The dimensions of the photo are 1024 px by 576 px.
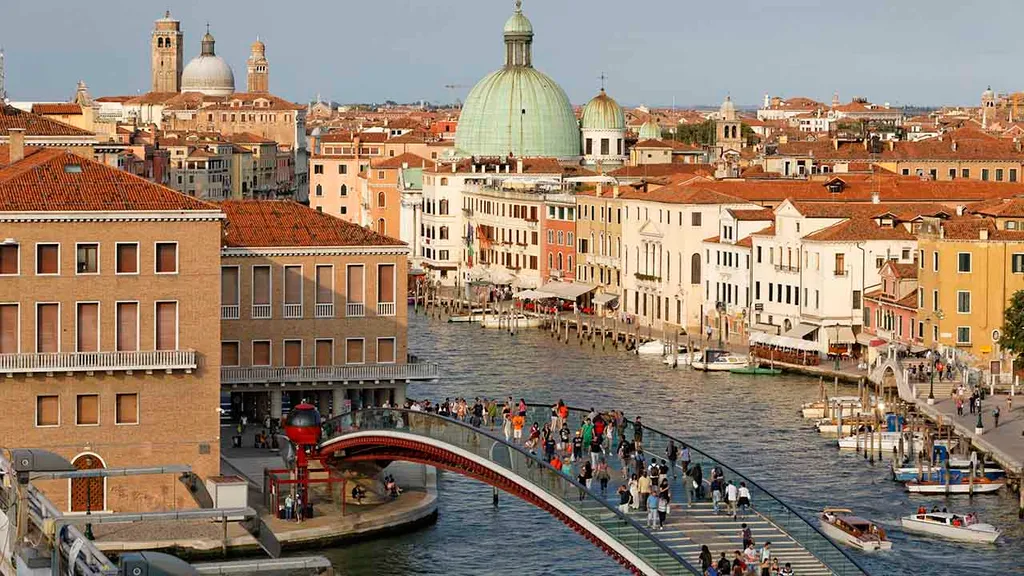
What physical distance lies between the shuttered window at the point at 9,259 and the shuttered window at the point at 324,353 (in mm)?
7420

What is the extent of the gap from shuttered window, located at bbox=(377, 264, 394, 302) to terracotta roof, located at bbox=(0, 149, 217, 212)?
613 cm

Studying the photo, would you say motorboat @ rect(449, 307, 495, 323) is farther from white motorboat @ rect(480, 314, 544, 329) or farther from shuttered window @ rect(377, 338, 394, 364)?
shuttered window @ rect(377, 338, 394, 364)

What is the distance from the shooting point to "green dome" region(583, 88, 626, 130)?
94.1m

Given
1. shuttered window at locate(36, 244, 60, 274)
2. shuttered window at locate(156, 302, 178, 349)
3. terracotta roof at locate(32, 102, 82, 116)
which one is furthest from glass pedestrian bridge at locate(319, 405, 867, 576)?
terracotta roof at locate(32, 102, 82, 116)

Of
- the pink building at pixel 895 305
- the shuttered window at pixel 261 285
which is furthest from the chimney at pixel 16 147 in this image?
the pink building at pixel 895 305

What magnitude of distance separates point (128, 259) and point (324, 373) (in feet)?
21.7

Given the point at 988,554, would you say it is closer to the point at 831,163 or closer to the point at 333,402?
the point at 333,402

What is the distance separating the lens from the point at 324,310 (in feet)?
119

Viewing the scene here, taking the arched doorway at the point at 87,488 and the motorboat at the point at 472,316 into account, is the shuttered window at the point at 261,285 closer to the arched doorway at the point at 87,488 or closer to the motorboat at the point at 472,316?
the arched doorway at the point at 87,488

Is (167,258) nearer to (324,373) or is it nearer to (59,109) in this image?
(324,373)

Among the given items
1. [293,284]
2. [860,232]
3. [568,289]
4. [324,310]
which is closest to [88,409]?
[293,284]

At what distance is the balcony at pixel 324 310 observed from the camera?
119 ft

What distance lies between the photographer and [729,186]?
206ft

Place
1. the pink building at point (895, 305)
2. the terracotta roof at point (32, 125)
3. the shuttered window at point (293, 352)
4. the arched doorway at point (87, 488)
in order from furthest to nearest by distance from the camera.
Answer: the pink building at point (895, 305)
the terracotta roof at point (32, 125)
the shuttered window at point (293, 352)
the arched doorway at point (87, 488)
